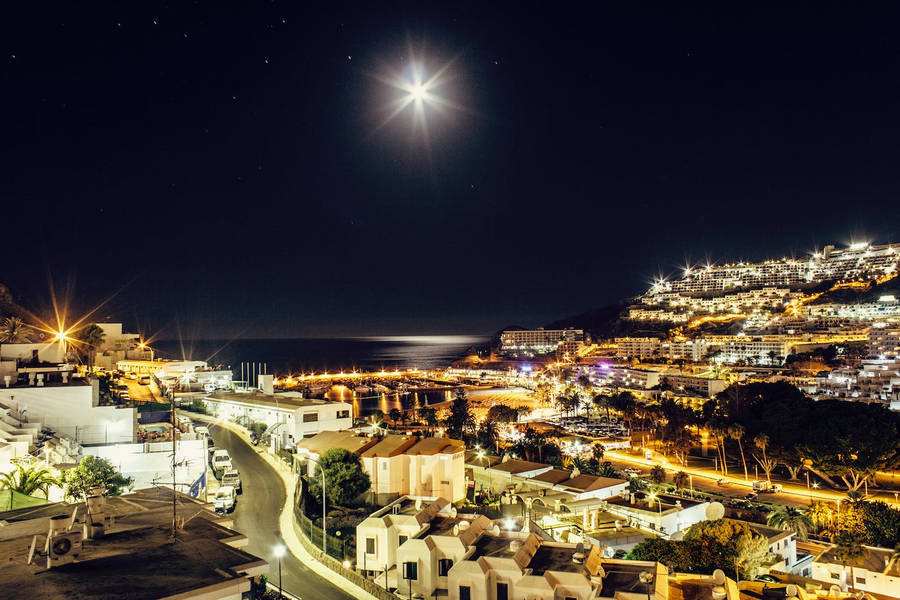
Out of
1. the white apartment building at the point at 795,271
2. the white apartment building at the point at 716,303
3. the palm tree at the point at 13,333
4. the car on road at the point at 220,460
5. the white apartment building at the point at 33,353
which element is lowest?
the car on road at the point at 220,460

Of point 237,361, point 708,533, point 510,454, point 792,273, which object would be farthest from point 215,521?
point 237,361

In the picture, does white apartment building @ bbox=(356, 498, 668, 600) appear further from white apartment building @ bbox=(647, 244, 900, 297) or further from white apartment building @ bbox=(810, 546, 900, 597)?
white apartment building @ bbox=(647, 244, 900, 297)

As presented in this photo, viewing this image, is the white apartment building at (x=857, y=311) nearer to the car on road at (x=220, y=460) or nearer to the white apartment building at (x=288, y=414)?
the white apartment building at (x=288, y=414)

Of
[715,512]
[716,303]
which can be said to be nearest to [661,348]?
[716,303]

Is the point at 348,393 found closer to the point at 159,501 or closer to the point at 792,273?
the point at 159,501

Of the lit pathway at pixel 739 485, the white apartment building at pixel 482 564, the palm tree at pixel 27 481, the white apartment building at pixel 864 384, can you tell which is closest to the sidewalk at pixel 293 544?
the white apartment building at pixel 482 564

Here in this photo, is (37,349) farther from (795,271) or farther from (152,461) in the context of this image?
(795,271)
